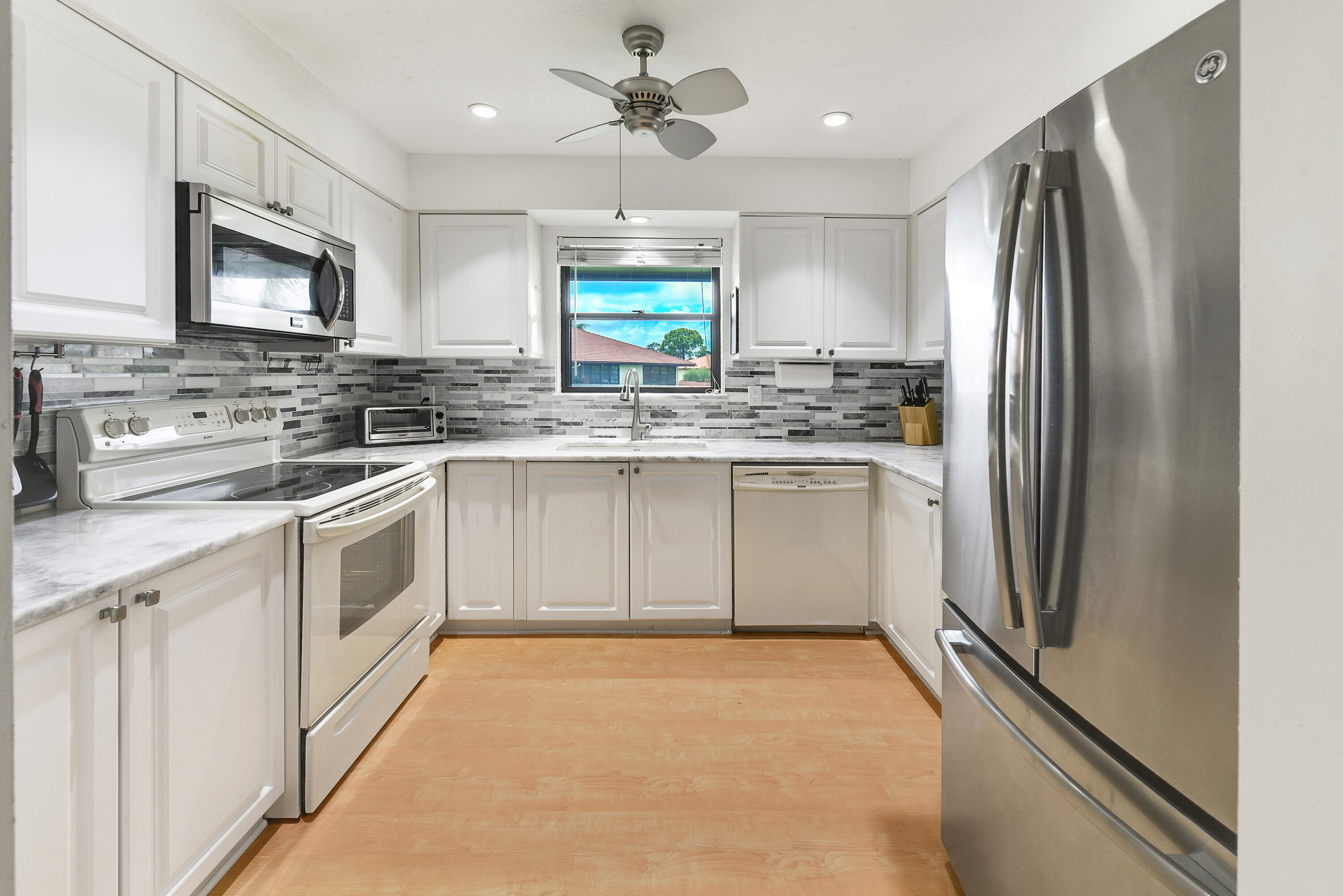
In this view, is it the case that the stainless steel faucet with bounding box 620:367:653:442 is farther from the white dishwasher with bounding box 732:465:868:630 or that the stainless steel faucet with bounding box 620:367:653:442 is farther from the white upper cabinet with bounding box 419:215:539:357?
the white dishwasher with bounding box 732:465:868:630

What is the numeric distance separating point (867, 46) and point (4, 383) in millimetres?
2628

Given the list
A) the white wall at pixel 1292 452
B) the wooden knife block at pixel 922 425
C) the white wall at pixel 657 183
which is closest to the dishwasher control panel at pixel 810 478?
the wooden knife block at pixel 922 425

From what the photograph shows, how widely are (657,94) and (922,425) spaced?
7.15ft

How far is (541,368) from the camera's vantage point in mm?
3857

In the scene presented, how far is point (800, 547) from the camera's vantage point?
3168mm

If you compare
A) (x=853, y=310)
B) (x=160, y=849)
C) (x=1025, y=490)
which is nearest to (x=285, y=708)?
(x=160, y=849)

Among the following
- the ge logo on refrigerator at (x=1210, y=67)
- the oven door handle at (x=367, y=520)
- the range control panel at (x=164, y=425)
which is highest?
the ge logo on refrigerator at (x=1210, y=67)

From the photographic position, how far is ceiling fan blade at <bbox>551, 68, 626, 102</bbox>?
78.5 inches

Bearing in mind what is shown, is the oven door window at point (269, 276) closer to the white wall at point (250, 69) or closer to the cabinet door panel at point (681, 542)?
the white wall at point (250, 69)

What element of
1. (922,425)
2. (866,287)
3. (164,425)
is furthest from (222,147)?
(922,425)

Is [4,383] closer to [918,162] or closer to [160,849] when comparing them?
[160,849]

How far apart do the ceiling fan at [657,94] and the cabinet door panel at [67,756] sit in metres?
1.81

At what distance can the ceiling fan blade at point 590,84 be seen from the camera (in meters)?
1.99

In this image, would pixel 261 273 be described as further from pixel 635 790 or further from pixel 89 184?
pixel 635 790
